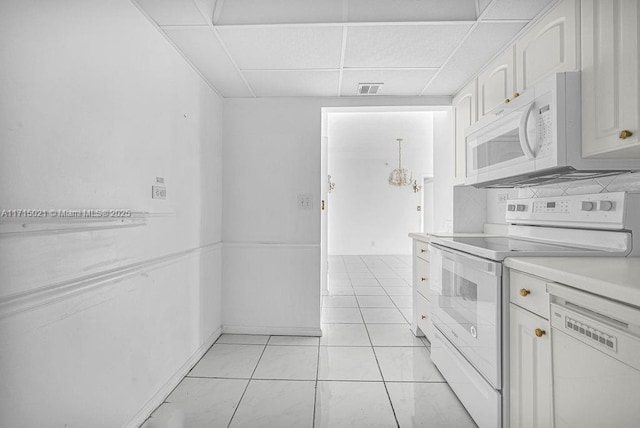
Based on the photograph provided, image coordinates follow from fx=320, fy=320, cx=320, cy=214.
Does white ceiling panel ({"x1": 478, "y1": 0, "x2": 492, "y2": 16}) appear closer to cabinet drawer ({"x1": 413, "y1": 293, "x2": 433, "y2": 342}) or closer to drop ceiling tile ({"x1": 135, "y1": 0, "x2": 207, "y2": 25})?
drop ceiling tile ({"x1": 135, "y1": 0, "x2": 207, "y2": 25})

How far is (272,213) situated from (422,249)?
4.50ft

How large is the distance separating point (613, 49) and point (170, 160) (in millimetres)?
2262

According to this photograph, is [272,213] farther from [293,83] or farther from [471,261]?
[471,261]

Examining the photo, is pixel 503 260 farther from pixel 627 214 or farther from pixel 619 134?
pixel 619 134

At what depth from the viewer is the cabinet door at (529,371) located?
1196 millimetres

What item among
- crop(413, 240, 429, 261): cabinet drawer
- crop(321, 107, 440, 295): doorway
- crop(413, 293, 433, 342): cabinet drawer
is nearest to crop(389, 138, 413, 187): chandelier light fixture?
crop(321, 107, 440, 295): doorway

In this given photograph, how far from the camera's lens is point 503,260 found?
148 centimetres

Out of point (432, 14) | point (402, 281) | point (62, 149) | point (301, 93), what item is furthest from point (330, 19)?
point (402, 281)

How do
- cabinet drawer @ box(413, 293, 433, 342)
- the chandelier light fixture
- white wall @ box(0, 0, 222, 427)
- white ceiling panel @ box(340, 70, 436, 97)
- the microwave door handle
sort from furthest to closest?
the chandelier light fixture, cabinet drawer @ box(413, 293, 433, 342), white ceiling panel @ box(340, 70, 436, 97), the microwave door handle, white wall @ box(0, 0, 222, 427)

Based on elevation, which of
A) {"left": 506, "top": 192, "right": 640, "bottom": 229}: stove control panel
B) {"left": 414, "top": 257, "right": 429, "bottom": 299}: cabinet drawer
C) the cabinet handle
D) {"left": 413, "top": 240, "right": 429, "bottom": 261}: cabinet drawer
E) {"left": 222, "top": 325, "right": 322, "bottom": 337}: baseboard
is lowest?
{"left": 222, "top": 325, "right": 322, "bottom": 337}: baseboard

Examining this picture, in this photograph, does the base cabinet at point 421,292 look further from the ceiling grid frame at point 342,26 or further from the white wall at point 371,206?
the white wall at point 371,206

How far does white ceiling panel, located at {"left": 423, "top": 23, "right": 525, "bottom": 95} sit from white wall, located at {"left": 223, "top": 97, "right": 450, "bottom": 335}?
307mm

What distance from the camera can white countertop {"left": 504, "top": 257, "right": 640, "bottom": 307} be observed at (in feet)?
2.92

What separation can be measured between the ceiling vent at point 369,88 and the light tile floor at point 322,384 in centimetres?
217
